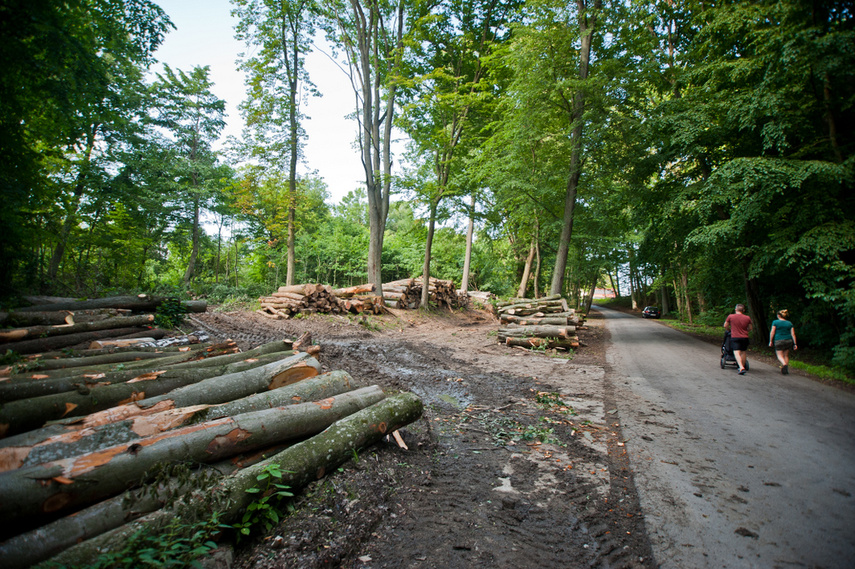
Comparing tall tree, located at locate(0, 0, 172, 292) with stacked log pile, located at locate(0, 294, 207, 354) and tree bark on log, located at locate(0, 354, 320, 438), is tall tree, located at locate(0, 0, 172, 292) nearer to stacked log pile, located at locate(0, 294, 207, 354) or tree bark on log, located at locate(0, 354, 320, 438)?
stacked log pile, located at locate(0, 294, 207, 354)

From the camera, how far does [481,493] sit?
3.12 m

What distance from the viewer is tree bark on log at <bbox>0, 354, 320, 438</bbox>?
2.85m

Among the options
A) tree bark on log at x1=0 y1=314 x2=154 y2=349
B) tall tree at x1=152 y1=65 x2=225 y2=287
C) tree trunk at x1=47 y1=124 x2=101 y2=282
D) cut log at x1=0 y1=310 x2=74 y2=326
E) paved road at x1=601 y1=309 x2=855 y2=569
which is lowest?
paved road at x1=601 y1=309 x2=855 y2=569

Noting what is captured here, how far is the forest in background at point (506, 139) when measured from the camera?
17.2 ft

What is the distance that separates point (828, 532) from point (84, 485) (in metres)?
4.84

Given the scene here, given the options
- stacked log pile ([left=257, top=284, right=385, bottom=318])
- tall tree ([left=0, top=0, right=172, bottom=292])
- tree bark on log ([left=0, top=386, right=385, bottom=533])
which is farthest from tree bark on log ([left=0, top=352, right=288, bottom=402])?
stacked log pile ([left=257, top=284, right=385, bottom=318])

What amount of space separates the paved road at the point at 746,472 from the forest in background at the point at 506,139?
1.71m

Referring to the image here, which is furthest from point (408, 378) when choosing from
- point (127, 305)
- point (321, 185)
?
point (321, 185)

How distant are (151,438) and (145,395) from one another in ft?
4.29

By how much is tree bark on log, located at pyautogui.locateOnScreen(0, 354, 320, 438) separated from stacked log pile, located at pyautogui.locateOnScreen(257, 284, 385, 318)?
9.62m

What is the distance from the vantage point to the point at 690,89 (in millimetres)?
10297

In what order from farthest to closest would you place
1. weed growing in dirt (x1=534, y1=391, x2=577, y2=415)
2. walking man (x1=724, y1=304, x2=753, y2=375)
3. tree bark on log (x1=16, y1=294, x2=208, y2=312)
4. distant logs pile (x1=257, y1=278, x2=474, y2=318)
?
distant logs pile (x1=257, y1=278, x2=474, y2=318) → tree bark on log (x1=16, y1=294, x2=208, y2=312) → walking man (x1=724, y1=304, x2=753, y2=375) → weed growing in dirt (x1=534, y1=391, x2=577, y2=415)

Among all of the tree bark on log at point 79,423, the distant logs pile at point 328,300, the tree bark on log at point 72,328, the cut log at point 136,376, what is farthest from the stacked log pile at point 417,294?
the tree bark on log at point 79,423

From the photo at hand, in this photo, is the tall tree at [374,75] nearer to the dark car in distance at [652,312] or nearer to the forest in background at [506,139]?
the forest in background at [506,139]
